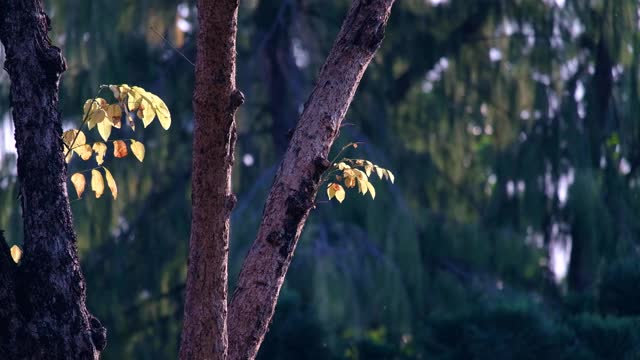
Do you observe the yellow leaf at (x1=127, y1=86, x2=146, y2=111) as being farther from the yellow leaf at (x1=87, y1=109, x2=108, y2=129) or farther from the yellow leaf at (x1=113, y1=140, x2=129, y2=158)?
the yellow leaf at (x1=113, y1=140, x2=129, y2=158)

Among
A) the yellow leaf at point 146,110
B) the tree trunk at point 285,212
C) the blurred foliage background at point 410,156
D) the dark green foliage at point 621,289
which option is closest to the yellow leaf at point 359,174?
the tree trunk at point 285,212

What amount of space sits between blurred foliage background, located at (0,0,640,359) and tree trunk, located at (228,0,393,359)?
569 centimetres

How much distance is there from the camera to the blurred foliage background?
9508 mm

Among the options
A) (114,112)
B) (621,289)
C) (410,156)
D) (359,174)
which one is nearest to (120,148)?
(114,112)

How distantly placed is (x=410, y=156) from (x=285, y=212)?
7.39 meters

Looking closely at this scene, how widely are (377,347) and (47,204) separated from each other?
19.8ft

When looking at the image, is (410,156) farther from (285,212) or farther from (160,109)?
(160,109)

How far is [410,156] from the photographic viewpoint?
10547mm

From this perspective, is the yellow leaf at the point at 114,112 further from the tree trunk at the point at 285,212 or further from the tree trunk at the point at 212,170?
the tree trunk at the point at 285,212

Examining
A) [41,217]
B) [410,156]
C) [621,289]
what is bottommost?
[41,217]

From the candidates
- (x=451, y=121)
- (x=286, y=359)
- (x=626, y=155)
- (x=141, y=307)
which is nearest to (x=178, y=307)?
(x=141, y=307)

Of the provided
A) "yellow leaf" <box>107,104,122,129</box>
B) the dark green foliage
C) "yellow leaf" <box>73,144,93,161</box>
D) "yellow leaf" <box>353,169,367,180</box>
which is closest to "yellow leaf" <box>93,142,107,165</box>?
"yellow leaf" <box>73,144,93,161</box>

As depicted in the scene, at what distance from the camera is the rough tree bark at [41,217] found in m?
2.81

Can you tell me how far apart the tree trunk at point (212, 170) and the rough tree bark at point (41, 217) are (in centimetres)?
27
